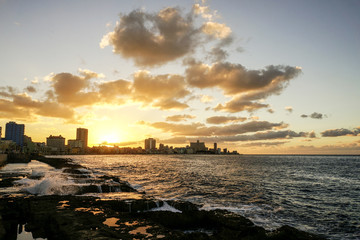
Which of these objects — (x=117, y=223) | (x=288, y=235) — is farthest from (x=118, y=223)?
(x=288, y=235)

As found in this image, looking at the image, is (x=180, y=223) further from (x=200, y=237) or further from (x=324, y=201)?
(x=324, y=201)

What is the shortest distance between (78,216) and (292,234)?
12.5 metres

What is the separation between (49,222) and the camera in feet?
42.9

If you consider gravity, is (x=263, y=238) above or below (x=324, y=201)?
above

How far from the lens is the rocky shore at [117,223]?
11500mm

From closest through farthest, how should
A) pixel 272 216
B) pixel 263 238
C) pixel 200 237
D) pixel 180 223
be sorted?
1. pixel 200 237
2. pixel 263 238
3. pixel 180 223
4. pixel 272 216

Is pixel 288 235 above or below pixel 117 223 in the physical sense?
below

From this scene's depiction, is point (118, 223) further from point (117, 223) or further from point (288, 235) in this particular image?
point (288, 235)

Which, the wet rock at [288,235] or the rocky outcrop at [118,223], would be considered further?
the wet rock at [288,235]

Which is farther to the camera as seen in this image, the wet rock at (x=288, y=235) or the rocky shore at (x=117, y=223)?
the wet rock at (x=288, y=235)

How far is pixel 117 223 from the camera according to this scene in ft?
43.8

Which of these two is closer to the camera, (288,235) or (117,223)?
(288,235)

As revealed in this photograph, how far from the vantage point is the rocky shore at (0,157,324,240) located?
453 inches

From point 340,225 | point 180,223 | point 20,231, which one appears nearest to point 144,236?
point 180,223
